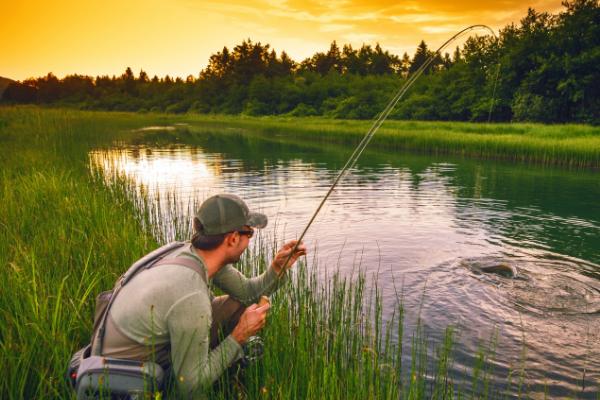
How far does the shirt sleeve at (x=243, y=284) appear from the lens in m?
3.61

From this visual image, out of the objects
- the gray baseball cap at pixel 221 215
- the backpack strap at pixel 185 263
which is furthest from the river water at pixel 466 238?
the backpack strap at pixel 185 263

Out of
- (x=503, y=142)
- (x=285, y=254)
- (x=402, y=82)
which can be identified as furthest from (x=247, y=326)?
(x=402, y=82)

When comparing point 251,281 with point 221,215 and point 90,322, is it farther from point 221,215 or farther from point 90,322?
point 90,322

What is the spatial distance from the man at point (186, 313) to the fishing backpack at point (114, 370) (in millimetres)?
51

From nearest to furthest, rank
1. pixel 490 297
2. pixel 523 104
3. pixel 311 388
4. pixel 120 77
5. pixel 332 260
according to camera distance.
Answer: pixel 311 388, pixel 490 297, pixel 332 260, pixel 523 104, pixel 120 77

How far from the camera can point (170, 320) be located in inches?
97.1

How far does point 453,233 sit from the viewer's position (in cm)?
1046

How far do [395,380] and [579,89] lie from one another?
143 ft

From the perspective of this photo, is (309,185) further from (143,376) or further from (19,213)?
(143,376)

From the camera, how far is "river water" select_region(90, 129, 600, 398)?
17.8 feet

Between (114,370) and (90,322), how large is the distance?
1.28 m

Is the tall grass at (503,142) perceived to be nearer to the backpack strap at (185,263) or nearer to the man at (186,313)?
the man at (186,313)

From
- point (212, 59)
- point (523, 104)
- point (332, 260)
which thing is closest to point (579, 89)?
point (523, 104)

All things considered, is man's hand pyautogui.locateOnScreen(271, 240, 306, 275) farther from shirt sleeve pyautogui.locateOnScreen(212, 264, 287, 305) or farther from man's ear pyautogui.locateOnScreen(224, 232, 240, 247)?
man's ear pyautogui.locateOnScreen(224, 232, 240, 247)
